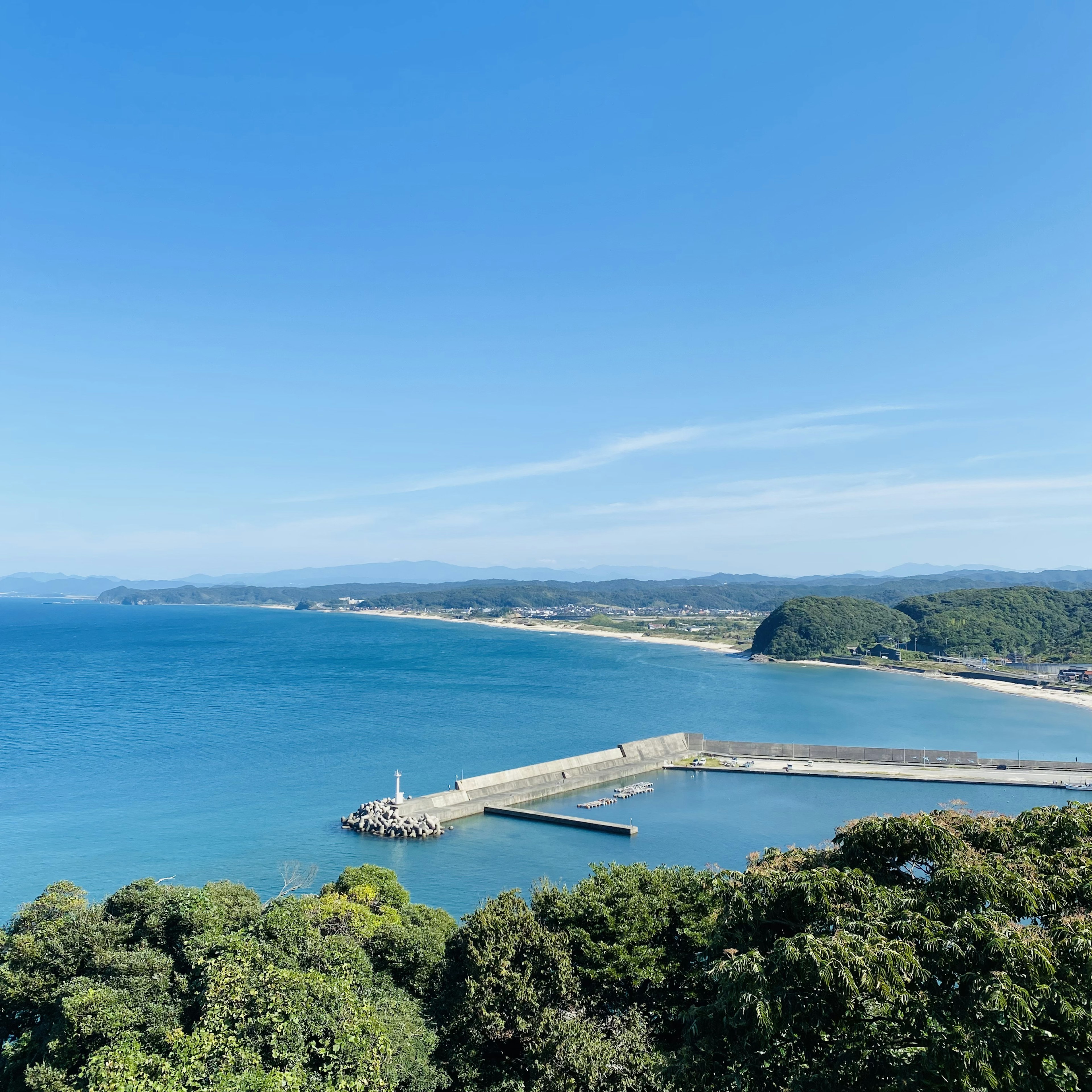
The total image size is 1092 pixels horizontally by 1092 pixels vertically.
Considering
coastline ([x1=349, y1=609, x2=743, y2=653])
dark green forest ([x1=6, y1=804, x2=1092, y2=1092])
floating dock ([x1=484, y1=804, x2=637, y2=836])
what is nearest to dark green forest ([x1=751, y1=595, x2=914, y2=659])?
coastline ([x1=349, y1=609, x2=743, y2=653])

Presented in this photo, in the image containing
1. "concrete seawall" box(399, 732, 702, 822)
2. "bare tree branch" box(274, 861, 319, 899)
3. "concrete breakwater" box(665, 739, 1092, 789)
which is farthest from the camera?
"concrete breakwater" box(665, 739, 1092, 789)

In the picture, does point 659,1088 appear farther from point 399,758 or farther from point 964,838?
point 399,758

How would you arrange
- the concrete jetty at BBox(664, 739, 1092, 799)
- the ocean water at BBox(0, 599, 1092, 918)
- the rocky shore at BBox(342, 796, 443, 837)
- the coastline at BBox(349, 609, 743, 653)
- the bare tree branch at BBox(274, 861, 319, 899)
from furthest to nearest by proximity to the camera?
the coastline at BBox(349, 609, 743, 653) → the concrete jetty at BBox(664, 739, 1092, 799) → the rocky shore at BBox(342, 796, 443, 837) → the ocean water at BBox(0, 599, 1092, 918) → the bare tree branch at BBox(274, 861, 319, 899)

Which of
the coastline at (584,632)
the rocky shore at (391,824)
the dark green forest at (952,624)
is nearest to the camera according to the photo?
the rocky shore at (391,824)

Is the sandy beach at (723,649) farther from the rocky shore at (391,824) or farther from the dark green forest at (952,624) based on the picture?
the rocky shore at (391,824)

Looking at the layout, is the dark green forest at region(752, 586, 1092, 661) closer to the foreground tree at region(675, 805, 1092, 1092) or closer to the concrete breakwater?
the concrete breakwater

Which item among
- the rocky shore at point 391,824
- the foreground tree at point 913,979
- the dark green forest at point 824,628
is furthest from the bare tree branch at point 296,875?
the dark green forest at point 824,628

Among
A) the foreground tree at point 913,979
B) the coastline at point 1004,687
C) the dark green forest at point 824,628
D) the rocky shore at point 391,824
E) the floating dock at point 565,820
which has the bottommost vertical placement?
the coastline at point 1004,687
